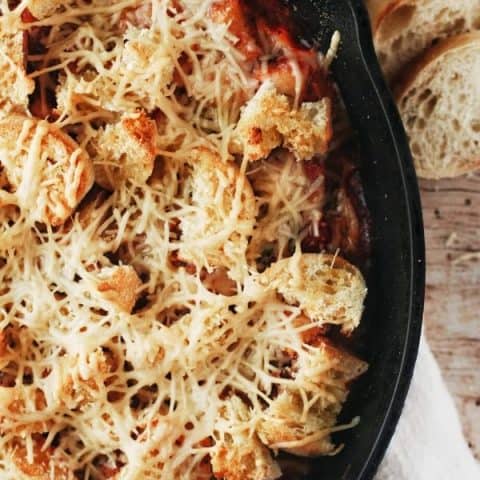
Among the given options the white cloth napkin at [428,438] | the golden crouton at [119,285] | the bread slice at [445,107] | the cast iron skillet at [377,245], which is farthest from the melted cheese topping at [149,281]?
the bread slice at [445,107]

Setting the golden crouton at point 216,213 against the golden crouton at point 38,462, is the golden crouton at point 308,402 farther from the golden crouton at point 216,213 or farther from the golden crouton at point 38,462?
the golden crouton at point 38,462

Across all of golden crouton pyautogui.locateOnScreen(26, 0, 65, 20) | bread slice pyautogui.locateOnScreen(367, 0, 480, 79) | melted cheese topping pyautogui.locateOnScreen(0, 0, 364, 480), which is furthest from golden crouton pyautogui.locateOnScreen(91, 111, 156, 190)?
bread slice pyautogui.locateOnScreen(367, 0, 480, 79)

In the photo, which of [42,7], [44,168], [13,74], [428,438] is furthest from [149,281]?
[428,438]

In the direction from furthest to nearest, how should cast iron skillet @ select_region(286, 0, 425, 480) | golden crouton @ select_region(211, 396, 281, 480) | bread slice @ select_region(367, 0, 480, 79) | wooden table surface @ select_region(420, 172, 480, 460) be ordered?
wooden table surface @ select_region(420, 172, 480, 460), bread slice @ select_region(367, 0, 480, 79), cast iron skillet @ select_region(286, 0, 425, 480), golden crouton @ select_region(211, 396, 281, 480)

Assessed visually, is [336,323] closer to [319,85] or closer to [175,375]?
[175,375]

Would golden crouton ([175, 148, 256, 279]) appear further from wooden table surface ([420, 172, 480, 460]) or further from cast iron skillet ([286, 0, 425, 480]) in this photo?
wooden table surface ([420, 172, 480, 460])

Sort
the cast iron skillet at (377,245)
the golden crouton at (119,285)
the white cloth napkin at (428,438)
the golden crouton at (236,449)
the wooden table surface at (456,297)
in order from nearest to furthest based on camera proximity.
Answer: the golden crouton at (119,285), the golden crouton at (236,449), the cast iron skillet at (377,245), the white cloth napkin at (428,438), the wooden table surface at (456,297)
